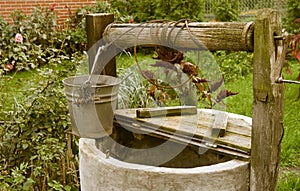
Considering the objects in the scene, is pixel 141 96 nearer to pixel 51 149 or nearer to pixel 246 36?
pixel 51 149

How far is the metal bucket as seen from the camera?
2166mm

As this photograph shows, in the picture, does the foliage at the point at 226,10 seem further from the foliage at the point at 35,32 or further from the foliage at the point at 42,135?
the foliage at the point at 42,135

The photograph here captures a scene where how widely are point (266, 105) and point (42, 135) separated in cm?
179

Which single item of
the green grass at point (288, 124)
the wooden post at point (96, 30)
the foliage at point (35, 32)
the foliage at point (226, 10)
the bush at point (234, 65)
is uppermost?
the wooden post at point (96, 30)

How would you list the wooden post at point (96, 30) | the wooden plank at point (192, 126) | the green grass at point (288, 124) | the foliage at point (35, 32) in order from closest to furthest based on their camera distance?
the wooden plank at point (192, 126) → the wooden post at point (96, 30) → the green grass at point (288, 124) → the foliage at point (35, 32)

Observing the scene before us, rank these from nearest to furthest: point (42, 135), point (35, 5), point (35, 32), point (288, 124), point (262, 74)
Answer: point (262, 74), point (42, 135), point (288, 124), point (35, 32), point (35, 5)

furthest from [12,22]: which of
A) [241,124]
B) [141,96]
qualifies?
[241,124]

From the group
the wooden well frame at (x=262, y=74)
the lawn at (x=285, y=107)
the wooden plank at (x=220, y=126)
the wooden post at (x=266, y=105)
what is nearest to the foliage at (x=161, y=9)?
the lawn at (x=285, y=107)

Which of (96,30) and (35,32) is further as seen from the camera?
(35,32)

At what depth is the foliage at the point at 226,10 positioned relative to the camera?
8.93 metres

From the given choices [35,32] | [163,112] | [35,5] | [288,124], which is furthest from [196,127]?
[35,5]

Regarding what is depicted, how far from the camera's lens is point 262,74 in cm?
192

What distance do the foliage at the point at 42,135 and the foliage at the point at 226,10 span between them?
20.2 ft

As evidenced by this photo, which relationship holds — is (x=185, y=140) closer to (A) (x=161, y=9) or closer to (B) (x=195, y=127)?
(B) (x=195, y=127)
